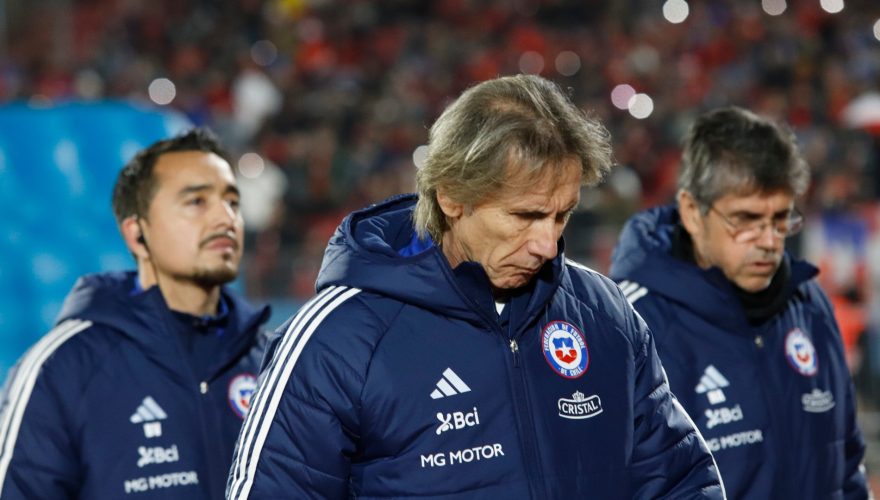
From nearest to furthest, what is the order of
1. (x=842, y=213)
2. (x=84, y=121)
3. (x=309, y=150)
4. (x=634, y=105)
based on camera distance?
(x=84, y=121) < (x=842, y=213) < (x=309, y=150) < (x=634, y=105)

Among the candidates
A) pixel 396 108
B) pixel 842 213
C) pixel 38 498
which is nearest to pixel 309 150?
pixel 396 108

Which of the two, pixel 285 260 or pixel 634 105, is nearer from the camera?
pixel 285 260

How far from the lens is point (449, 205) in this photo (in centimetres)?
249

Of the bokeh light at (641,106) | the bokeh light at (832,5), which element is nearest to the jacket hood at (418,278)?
the bokeh light at (641,106)

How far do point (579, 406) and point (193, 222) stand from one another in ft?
5.52

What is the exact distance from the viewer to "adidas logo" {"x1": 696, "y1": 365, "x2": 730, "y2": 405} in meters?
3.28

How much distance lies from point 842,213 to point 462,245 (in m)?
6.03

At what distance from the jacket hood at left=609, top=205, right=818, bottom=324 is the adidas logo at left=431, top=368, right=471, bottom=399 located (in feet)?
3.60

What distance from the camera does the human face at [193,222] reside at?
3.73 m

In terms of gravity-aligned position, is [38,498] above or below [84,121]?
below

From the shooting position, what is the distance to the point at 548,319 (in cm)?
257

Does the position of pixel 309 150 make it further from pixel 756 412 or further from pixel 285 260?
pixel 756 412

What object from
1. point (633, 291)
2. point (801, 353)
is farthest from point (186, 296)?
point (801, 353)

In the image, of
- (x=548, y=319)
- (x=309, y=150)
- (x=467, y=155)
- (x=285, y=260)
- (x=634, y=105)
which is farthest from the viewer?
(x=634, y=105)
